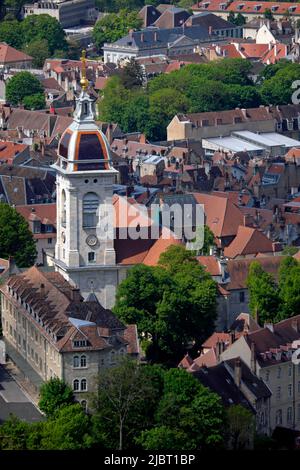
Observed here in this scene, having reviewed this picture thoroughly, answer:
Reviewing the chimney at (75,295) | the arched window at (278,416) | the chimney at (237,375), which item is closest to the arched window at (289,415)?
the arched window at (278,416)

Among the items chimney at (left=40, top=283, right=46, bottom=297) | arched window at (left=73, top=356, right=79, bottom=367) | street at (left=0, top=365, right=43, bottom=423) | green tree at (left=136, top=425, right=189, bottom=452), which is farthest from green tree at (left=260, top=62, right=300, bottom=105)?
green tree at (left=136, top=425, right=189, bottom=452)

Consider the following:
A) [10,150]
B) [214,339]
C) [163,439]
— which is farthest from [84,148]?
[10,150]

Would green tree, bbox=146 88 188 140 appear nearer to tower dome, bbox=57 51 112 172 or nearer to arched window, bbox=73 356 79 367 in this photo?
tower dome, bbox=57 51 112 172

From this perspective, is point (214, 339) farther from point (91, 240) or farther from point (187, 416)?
point (187, 416)

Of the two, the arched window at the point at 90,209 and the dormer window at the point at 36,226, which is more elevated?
the dormer window at the point at 36,226

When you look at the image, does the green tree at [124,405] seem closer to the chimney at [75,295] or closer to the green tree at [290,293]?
the chimney at [75,295]

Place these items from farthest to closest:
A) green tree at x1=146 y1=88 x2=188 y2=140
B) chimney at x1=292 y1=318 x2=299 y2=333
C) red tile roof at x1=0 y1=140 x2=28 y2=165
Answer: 1. green tree at x1=146 y1=88 x2=188 y2=140
2. red tile roof at x1=0 y1=140 x2=28 y2=165
3. chimney at x1=292 y1=318 x2=299 y2=333
